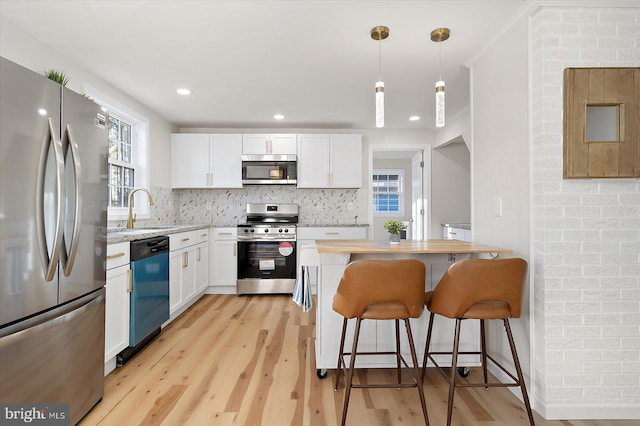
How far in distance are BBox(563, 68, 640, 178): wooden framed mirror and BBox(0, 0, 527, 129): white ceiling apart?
0.60m

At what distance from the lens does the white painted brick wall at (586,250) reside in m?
1.83

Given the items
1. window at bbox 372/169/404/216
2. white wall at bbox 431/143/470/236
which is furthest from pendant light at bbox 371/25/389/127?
window at bbox 372/169/404/216

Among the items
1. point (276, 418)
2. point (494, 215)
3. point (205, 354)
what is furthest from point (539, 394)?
point (205, 354)

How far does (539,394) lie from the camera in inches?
72.9

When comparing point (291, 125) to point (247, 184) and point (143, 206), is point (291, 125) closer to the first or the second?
point (247, 184)

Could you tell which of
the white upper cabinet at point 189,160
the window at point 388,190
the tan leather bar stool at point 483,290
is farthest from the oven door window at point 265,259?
the window at point 388,190

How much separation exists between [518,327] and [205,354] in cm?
222

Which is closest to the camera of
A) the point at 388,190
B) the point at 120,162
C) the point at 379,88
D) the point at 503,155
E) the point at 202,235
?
the point at 379,88

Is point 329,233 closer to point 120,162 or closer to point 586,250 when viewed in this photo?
point 120,162

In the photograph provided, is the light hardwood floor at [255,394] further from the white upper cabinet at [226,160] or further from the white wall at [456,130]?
the white wall at [456,130]

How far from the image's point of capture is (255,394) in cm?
203

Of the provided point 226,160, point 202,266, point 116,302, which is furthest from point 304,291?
point 226,160

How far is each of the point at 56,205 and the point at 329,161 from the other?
3388 millimetres

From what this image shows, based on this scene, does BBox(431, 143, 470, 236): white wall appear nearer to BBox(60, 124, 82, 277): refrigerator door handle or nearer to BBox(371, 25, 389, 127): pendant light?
BBox(371, 25, 389, 127): pendant light
